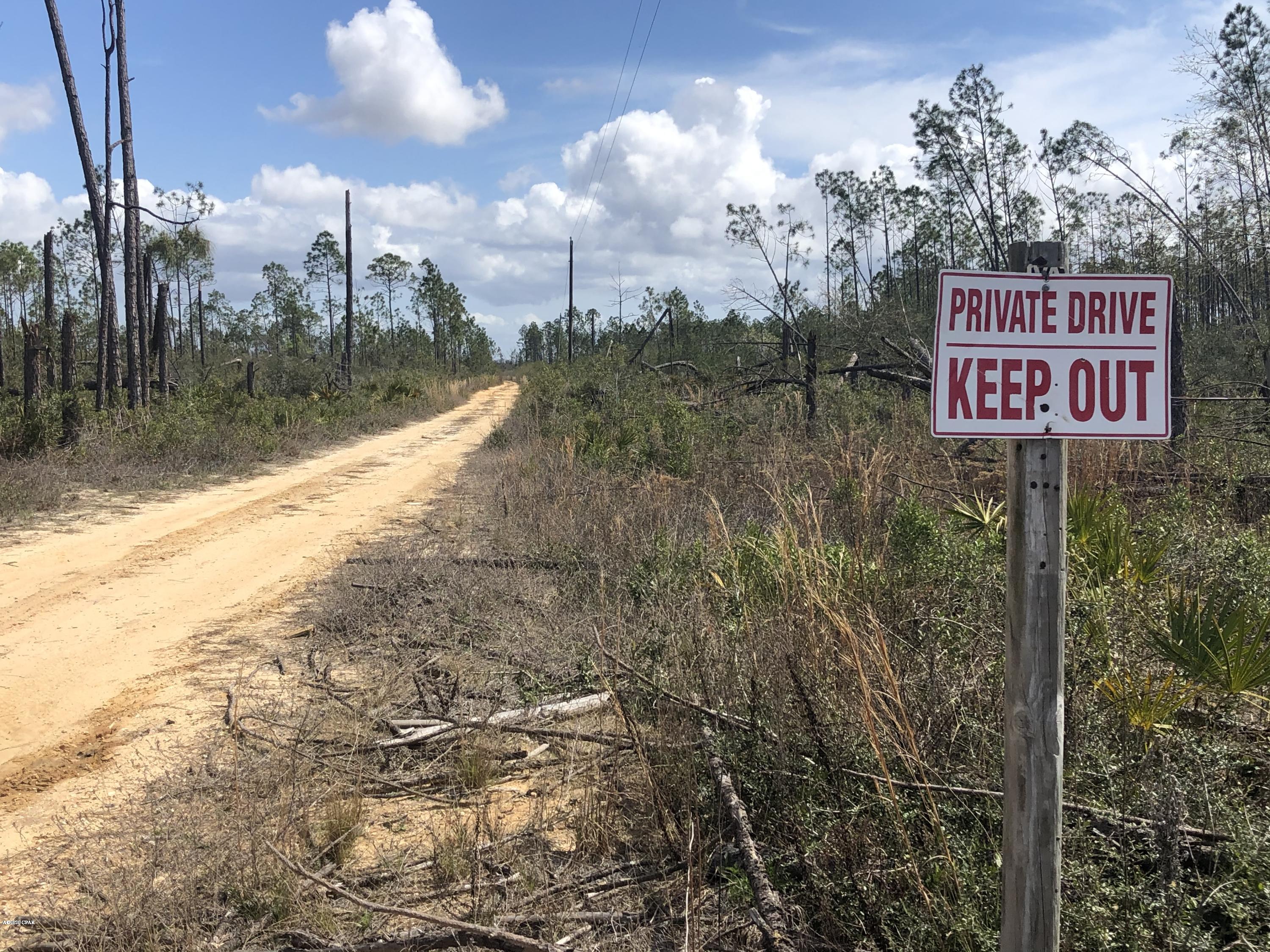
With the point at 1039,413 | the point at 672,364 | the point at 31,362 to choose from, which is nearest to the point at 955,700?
the point at 1039,413

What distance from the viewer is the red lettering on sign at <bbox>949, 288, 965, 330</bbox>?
1.92 m

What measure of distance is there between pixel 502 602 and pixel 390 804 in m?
2.31

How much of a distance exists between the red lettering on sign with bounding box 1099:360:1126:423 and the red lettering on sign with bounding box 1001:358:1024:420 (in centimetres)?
17

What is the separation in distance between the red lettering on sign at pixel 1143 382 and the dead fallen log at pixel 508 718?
2.83 meters

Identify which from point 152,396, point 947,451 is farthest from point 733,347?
point 947,451

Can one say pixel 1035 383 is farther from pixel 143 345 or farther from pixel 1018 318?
pixel 143 345

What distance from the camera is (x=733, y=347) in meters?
26.8

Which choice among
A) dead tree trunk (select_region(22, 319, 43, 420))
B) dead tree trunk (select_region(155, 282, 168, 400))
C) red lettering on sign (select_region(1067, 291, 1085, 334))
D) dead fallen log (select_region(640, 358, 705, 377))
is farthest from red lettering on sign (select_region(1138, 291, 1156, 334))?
dead tree trunk (select_region(155, 282, 168, 400))

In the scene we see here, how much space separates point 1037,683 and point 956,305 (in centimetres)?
88

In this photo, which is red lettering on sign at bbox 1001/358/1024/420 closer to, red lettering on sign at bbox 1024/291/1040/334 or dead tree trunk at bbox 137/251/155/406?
red lettering on sign at bbox 1024/291/1040/334

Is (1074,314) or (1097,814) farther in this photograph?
(1097,814)

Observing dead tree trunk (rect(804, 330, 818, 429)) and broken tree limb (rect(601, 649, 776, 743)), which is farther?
dead tree trunk (rect(804, 330, 818, 429))

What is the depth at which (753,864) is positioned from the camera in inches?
103

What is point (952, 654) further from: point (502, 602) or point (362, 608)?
point (362, 608)
